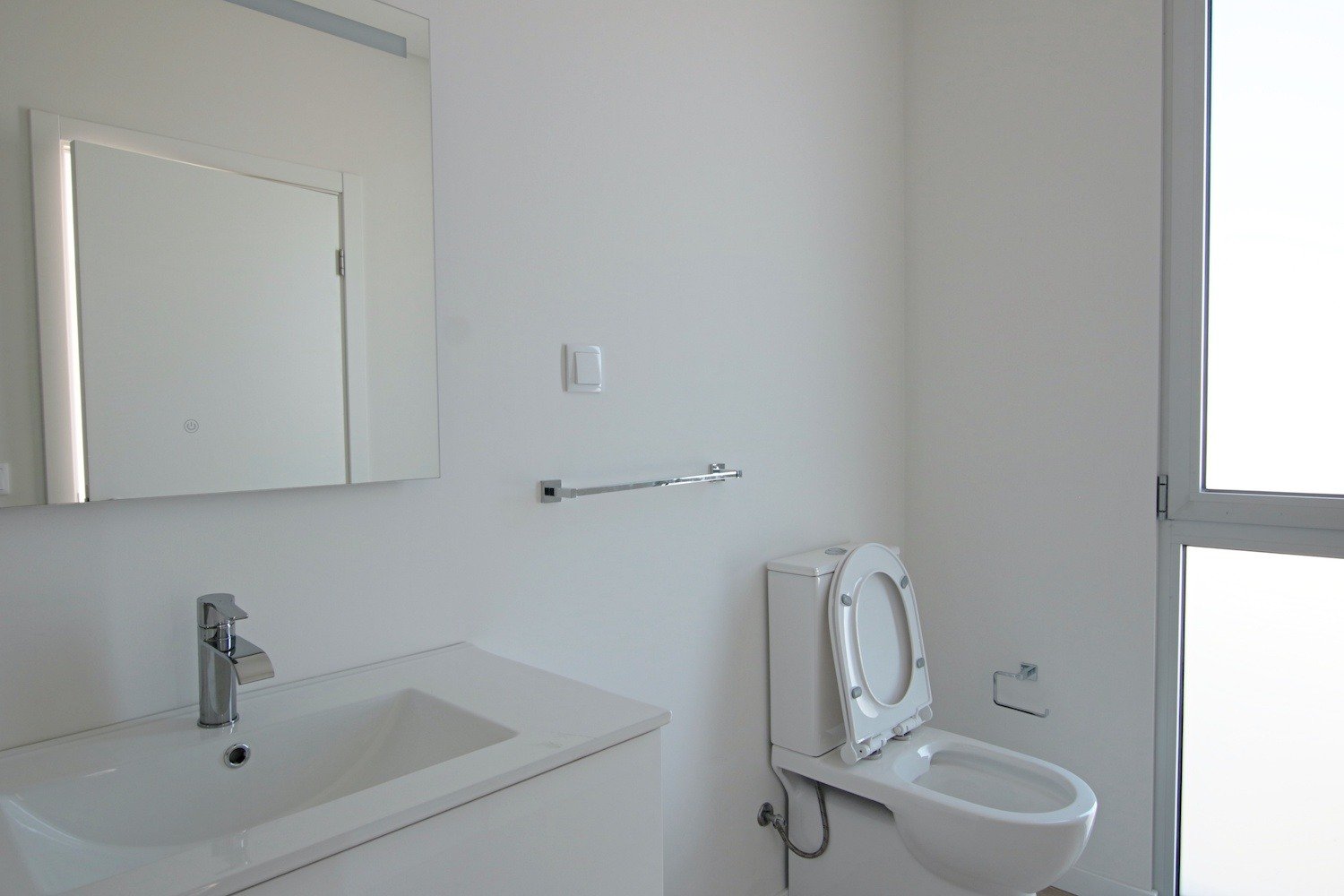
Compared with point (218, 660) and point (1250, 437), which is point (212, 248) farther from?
point (1250, 437)

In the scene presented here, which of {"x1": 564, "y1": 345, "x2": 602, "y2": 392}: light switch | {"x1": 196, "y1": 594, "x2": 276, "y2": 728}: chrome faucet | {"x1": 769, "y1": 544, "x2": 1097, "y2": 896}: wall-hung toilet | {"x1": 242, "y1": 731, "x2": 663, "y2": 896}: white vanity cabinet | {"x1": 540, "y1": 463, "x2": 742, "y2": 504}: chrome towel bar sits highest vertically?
{"x1": 564, "y1": 345, "x2": 602, "y2": 392}: light switch

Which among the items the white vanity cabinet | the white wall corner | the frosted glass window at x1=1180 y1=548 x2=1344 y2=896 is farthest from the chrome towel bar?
the white wall corner

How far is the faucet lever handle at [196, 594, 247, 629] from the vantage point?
1.01 m

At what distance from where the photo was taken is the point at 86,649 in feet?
3.31

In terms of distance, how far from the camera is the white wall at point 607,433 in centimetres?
107

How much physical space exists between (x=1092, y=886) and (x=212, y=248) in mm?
2460

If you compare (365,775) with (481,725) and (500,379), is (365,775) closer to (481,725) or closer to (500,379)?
(481,725)

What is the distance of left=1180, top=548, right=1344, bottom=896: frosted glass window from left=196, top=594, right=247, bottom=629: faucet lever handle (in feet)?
6.94

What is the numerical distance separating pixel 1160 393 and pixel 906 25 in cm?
136

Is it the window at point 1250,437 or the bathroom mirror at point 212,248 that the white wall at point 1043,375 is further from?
the bathroom mirror at point 212,248

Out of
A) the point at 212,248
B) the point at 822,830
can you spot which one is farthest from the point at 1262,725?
the point at 212,248

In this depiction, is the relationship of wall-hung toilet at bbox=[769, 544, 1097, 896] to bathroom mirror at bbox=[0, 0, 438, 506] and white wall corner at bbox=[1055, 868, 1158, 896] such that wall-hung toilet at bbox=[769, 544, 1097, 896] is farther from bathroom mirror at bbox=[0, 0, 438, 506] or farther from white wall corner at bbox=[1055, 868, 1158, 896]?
bathroom mirror at bbox=[0, 0, 438, 506]

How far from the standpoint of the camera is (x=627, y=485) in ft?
5.19

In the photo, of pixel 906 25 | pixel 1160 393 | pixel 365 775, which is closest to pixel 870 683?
pixel 1160 393
